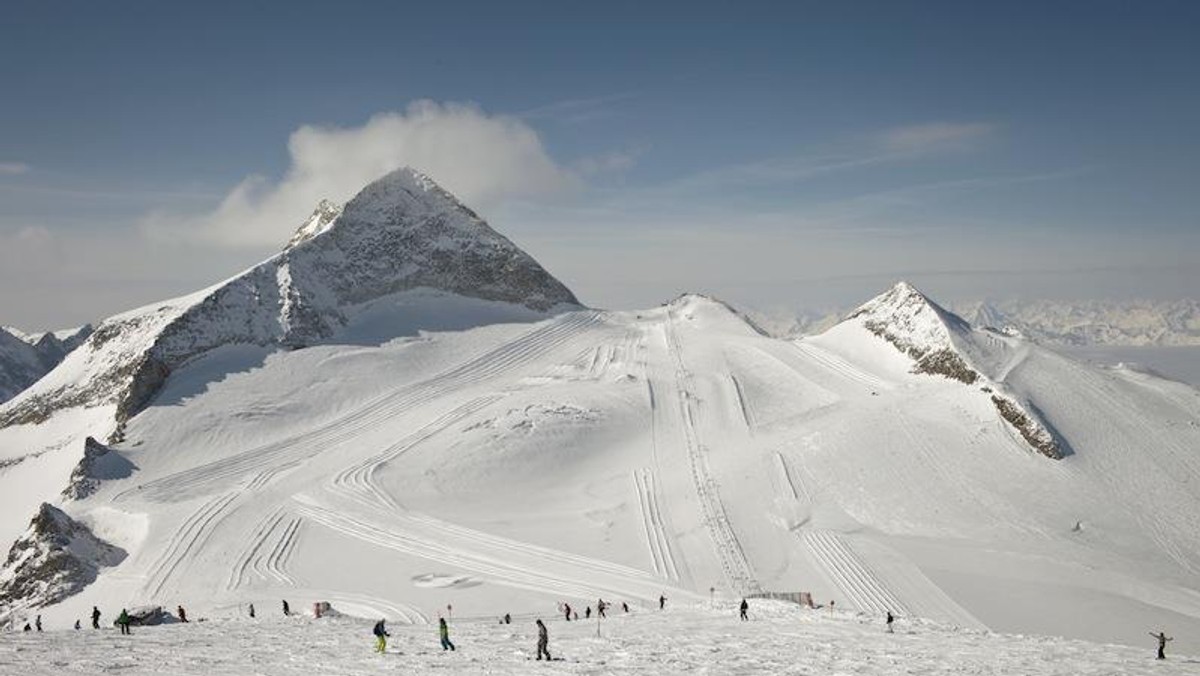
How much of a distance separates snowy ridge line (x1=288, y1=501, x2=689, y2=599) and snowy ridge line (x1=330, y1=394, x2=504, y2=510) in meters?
2.48

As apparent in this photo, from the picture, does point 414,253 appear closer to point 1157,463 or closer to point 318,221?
point 318,221

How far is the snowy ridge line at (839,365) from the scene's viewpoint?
2505 inches

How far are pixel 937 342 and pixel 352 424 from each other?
166ft

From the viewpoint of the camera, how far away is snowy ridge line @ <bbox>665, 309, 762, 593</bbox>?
123ft

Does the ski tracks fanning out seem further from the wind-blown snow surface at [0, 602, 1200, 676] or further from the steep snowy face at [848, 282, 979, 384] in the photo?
the steep snowy face at [848, 282, 979, 384]

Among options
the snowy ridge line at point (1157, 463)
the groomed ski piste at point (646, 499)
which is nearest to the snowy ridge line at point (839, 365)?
the groomed ski piste at point (646, 499)

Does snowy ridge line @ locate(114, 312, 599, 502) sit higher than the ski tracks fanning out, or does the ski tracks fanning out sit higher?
snowy ridge line @ locate(114, 312, 599, 502)

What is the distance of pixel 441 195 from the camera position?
9612 cm

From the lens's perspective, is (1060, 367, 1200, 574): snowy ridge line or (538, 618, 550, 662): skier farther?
(1060, 367, 1200, 574): snowy ridge line

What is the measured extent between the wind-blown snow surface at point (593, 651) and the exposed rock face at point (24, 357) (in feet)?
399

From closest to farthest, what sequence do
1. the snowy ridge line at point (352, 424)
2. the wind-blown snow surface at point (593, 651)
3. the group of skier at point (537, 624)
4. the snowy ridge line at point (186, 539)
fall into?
the wind-blown snow surface at point (593, 651) < the group of skier at point (537, 624) < the snowy ridge line at point (186, 539) < the snowy ridge line at point (352, 424)

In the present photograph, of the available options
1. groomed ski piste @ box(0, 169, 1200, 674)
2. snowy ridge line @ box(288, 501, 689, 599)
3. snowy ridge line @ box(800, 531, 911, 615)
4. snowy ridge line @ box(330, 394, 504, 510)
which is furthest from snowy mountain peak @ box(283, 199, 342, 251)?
snowy ridge line @ box(800, 531, 911, 615)

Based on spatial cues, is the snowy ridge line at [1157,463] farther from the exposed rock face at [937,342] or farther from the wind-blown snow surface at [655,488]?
the exposed rock face at [937,342]

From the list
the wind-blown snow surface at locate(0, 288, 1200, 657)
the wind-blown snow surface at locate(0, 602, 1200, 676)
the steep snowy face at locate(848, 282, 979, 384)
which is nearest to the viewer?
the wind-blown snow surface at locate(0, 602, 1200, 676)
